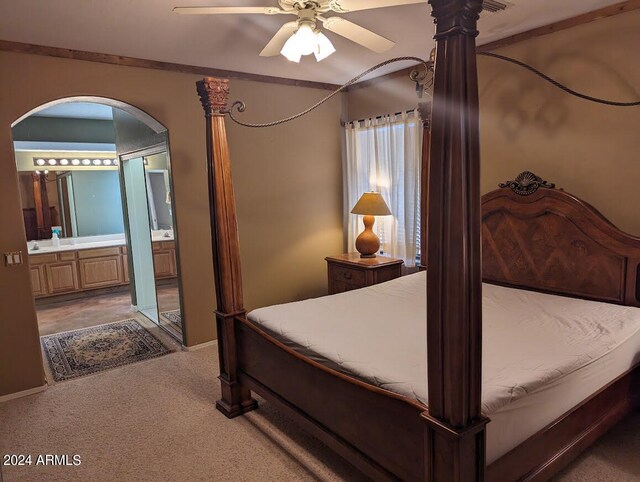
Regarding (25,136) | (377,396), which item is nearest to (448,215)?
(377,396)

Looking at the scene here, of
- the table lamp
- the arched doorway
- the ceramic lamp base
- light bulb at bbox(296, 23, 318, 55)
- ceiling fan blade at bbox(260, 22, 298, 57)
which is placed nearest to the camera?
light bulb at bbox(296, 23, 318, 55)

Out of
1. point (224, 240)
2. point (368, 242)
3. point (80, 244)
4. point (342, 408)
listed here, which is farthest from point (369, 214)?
point (80, 244)

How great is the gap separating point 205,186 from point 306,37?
2.21 m

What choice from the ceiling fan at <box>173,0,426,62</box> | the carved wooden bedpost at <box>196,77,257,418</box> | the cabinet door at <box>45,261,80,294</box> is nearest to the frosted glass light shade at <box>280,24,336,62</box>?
the ceiling fan at <box>173,0,426,62</box>

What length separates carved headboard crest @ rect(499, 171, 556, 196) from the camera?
3.22m

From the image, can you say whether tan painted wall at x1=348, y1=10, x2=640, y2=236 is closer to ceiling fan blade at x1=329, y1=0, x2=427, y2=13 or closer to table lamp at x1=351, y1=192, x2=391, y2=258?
table lamp at x1=351, y1=192, x2=391, y2=258

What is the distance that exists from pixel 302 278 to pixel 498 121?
254 centimetres

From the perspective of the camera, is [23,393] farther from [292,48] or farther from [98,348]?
[292,48]

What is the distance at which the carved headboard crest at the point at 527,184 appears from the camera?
10.6ft

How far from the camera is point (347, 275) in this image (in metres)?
4.29

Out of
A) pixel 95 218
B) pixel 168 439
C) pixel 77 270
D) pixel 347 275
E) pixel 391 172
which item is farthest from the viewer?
pixel 95 218

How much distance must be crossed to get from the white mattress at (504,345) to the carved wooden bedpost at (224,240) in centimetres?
21

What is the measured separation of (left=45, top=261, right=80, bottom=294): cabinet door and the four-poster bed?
4.22 meters

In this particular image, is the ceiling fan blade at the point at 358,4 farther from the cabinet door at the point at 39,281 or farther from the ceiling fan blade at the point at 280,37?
the cabinet door at the point at 39,281
